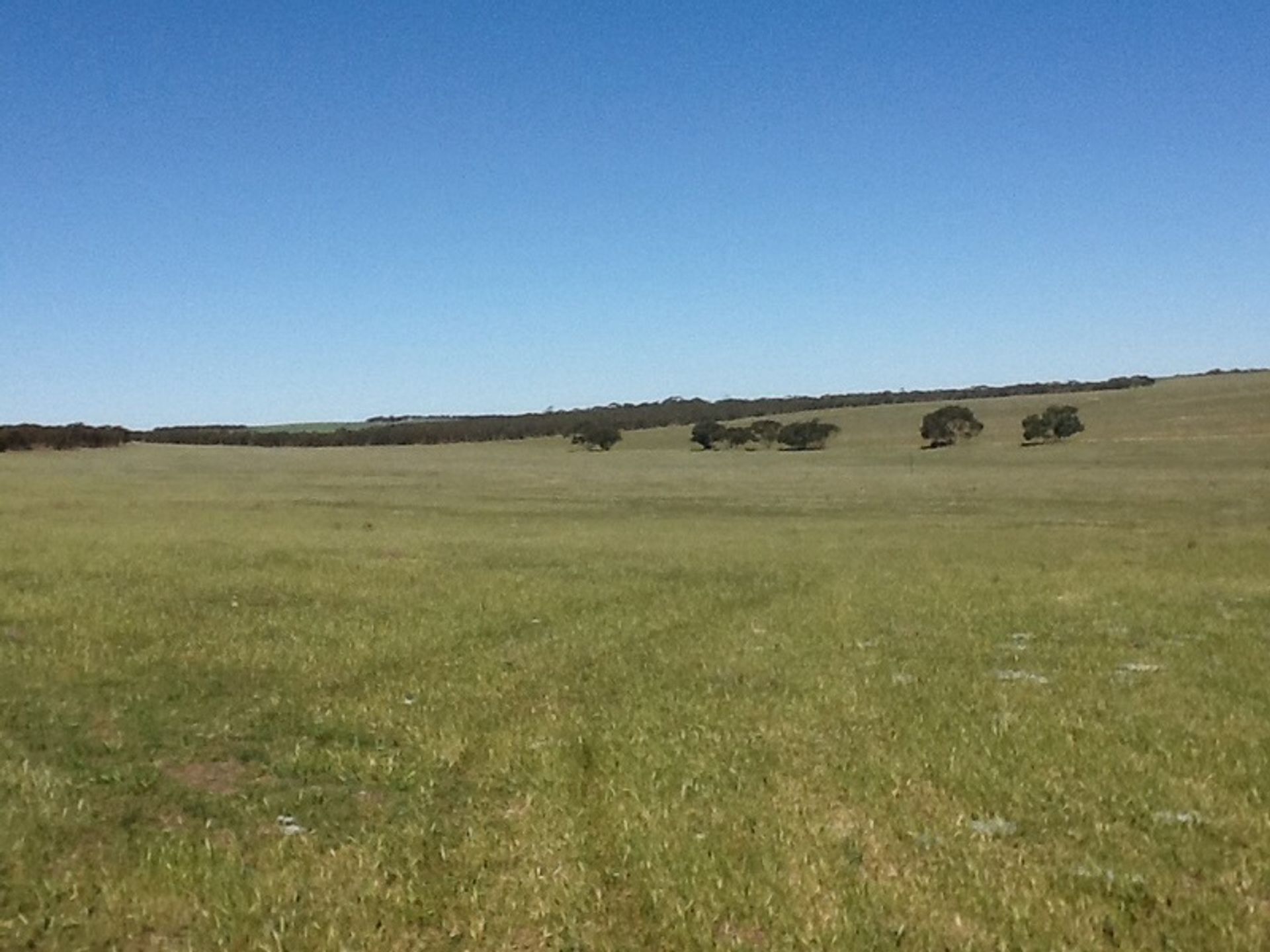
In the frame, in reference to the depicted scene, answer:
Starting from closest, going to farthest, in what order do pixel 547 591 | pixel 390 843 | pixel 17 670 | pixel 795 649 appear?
pixel 390 843
pixel 17 670
pixel 795 649
pixel 547 591

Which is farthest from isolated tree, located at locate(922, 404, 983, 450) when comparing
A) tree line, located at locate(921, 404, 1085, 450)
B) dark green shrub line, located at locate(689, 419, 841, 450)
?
dark green shrub line, located at locate(689, 419, 841, 450)

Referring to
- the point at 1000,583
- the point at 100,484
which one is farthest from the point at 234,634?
the point at 100,484

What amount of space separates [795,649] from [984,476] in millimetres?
64253

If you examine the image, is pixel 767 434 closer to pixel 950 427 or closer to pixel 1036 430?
pixel 950 427

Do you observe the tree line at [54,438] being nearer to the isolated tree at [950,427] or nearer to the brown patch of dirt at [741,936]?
the isolated tree at [950,427]

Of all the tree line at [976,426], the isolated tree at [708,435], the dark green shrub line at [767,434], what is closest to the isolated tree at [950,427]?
the tree line at [976,426]

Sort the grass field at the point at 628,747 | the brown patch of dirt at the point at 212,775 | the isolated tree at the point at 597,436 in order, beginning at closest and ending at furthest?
the grass field at the point at 628,747, the brown patch of dirt at the point at 212,775, the isolated tree at the point at 597,436

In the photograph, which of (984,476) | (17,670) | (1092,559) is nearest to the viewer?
(17,670)

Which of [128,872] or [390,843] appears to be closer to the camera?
[128,872]

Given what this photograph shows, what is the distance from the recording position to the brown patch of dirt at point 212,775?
12.2 metres

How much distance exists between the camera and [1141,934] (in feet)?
28.2

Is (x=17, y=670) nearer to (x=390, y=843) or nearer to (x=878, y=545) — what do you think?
(x=390, y=843)

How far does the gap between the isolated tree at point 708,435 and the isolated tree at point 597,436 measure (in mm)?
12133

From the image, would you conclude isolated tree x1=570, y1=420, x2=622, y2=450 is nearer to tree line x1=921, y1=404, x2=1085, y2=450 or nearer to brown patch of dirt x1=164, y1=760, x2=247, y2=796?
tree line x1=921, y1=404, x2=1085, y2=450
